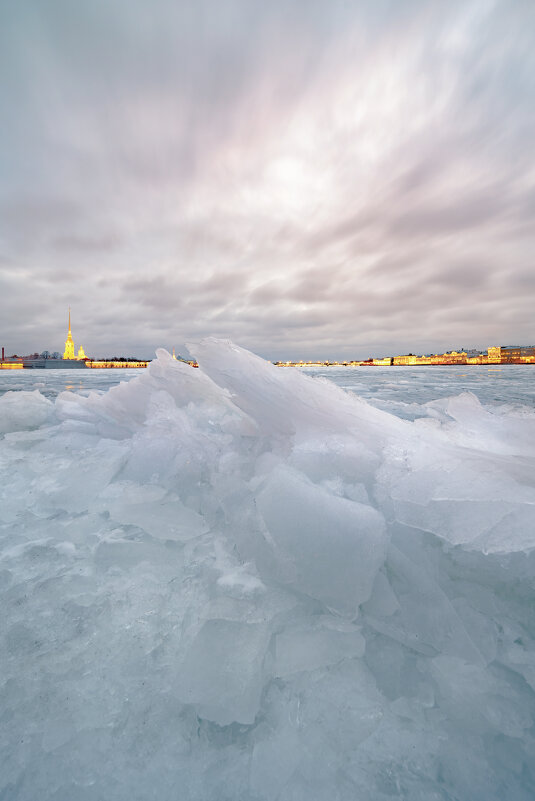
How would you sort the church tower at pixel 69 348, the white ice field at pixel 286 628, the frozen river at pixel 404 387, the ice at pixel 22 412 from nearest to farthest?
the white ice field at pixel 286 628, the ice at pixel 22 412, the frozen river at pixel 404 387, the church tower at pixel 69 348

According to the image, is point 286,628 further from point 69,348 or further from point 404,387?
point 69,348

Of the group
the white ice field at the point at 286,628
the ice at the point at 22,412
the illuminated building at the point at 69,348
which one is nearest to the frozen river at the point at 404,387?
the ice at the point at 22,412

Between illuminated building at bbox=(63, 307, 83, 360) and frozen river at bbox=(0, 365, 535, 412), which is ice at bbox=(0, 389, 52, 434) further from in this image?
illuminated building at bbox=(63, 307, 83, 360)

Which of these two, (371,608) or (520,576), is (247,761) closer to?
(371,608)

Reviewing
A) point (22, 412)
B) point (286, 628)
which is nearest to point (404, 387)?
point (22, 412)

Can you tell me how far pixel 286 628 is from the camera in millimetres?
1345

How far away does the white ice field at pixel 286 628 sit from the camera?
3.18ft

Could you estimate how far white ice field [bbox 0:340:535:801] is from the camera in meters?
0.97

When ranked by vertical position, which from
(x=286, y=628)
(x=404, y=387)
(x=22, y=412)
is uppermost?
(x=404, y=387)

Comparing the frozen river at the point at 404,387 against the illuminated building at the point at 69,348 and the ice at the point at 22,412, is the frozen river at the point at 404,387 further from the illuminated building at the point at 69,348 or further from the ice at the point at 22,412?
the illuminated building at the point at 69,348

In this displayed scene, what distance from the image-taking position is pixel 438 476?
177 centimetres

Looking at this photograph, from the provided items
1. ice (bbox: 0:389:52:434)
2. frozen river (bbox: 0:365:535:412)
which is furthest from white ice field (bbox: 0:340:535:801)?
ice (bbox: 0:389:52:434)

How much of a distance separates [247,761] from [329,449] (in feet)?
4.78

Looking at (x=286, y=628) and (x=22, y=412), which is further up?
(x=22, y=412)
